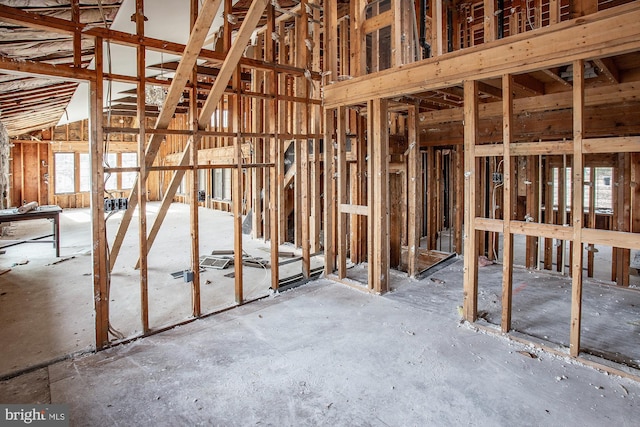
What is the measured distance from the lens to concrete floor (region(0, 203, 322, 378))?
3.28 metres

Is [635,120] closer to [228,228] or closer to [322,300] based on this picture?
[322,300]

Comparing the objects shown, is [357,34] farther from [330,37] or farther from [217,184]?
[217,184]

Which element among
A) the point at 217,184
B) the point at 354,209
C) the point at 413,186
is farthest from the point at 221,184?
the point at 413,186

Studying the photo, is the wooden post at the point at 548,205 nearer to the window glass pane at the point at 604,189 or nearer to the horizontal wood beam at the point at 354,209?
the horizontal wood beam at the point at 354,209

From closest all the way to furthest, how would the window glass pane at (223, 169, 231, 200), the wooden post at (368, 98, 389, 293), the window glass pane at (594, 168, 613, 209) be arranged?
the wooden post at (368, 98, 389, 293) < the window glass pane at (594, 168, 613, 209) < the window glass pane at (223, 169, 231, 200)

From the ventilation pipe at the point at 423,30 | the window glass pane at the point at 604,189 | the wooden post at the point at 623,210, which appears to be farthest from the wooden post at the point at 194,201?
Result: the window glass pane at the point at 604,189

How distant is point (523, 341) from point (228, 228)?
729cm

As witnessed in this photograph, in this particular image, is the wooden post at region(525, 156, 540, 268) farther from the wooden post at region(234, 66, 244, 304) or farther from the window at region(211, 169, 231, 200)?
the window at region(211, 169, 231, 200)

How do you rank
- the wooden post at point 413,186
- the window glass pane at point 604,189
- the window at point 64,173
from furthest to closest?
1. the window at point 64,173
2. the window glass pane at point 604,189
3. the wooden post at point 413,186

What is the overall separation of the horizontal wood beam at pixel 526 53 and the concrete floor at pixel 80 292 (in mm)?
3045

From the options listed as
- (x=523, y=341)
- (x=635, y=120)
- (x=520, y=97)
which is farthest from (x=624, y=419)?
(x=520, y=97)

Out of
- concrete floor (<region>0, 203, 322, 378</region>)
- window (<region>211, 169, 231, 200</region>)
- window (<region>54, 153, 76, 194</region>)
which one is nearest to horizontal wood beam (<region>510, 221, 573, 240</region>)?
concrete floor (<region>0, 203, 322, 378</region>)

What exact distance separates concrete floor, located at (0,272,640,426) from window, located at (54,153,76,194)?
1374 cm

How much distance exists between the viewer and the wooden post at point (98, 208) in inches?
119
